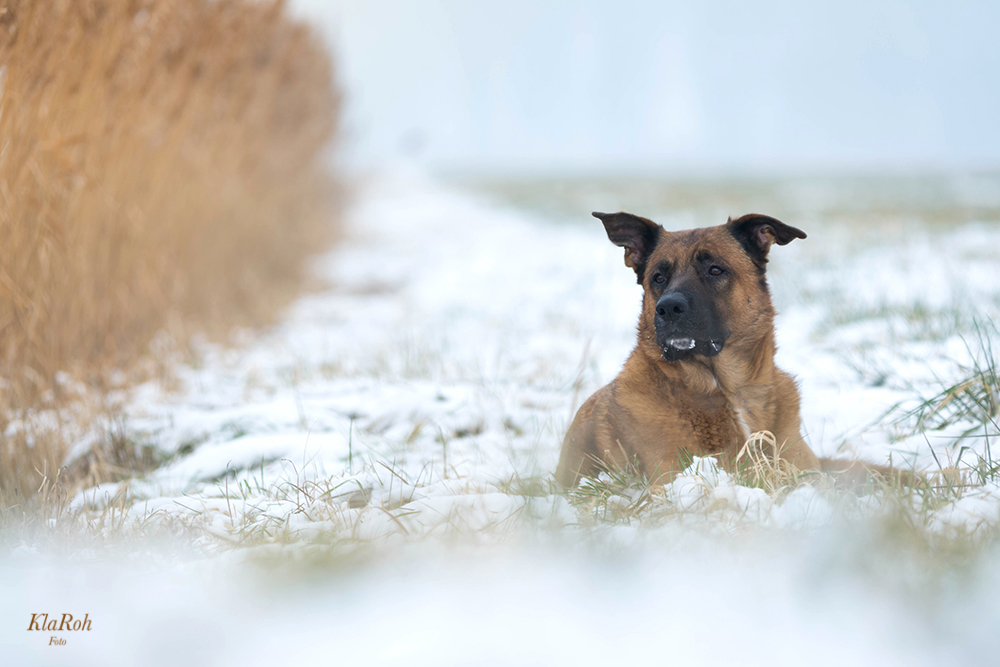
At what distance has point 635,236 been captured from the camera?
2998 millimetres

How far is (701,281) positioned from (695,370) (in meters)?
0.38

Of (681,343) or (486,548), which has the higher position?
(681,343)

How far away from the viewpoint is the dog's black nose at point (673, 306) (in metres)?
2.60

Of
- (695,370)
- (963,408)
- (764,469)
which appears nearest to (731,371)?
(695,370)

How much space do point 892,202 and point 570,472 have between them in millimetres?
18048

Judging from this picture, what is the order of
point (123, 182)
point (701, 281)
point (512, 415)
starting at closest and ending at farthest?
point (701, 281), point (512, 415), point (123, 182)

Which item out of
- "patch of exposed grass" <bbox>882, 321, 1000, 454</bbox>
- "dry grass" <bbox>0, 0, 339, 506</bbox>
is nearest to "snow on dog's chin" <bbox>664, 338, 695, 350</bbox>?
"patch of exposed grass" <bbox>882, 321, 1000, 454</bbox>

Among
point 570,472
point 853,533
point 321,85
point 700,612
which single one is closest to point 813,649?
point 700,612

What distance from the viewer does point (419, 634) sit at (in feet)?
5.12

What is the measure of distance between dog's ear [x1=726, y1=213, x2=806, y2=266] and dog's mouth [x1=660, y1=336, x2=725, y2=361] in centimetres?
55

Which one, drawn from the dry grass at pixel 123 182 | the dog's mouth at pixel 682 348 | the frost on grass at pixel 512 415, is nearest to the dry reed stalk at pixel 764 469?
the frost on grass at pixel 512 415

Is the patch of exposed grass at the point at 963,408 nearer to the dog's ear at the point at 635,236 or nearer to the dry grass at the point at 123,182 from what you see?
the dog's ear at the point at 635,236

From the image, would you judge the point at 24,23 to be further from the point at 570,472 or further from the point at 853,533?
the point at 853,533

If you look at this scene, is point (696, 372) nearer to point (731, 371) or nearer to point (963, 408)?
point (731, 371)
